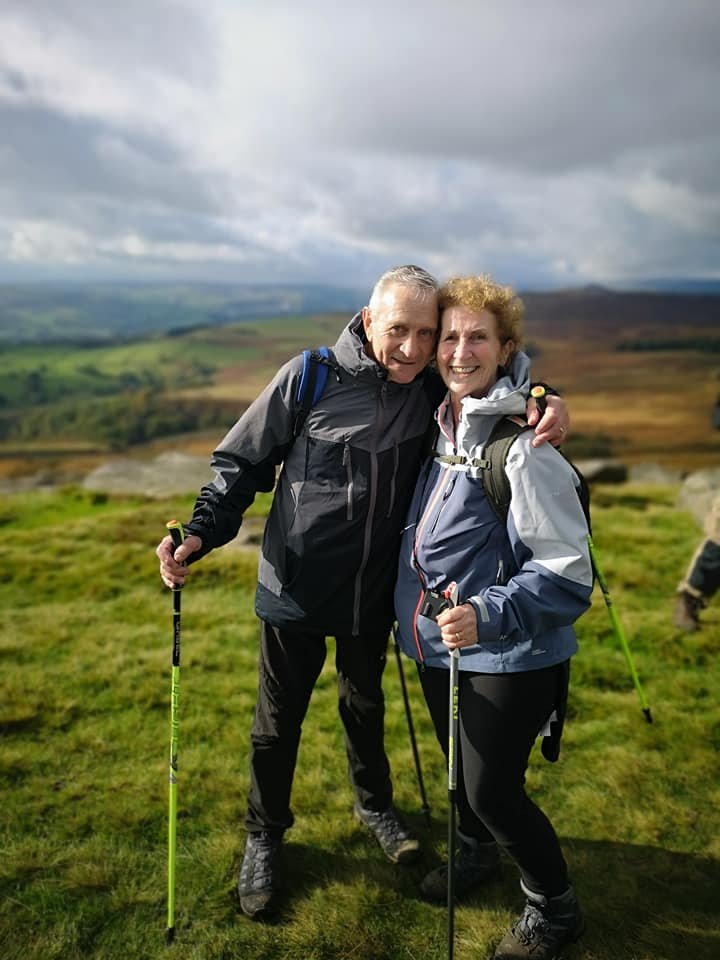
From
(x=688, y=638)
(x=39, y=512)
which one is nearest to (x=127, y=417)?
Result: (x=39, y=512)

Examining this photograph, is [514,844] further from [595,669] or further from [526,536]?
[595,669]

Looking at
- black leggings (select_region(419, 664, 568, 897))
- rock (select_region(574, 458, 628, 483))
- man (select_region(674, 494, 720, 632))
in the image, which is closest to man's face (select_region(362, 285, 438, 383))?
black leggings (select_region(419, 664, 568, 897))

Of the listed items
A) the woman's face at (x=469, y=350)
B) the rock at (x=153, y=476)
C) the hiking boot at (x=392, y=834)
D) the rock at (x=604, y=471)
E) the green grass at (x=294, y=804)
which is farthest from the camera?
the rock at (x=604, y=471)

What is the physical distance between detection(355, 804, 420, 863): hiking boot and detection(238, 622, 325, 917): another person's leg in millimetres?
796

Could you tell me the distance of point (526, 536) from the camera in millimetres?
3564

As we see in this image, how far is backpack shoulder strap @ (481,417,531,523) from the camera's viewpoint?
3662 mm

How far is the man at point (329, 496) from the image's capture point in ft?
14.3

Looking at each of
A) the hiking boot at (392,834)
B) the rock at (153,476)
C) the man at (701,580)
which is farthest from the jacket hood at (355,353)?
the rock at (153,476)

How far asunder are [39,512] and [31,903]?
17447mm

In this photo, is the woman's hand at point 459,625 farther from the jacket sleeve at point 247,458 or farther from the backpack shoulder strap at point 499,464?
the jacket sleeve at point 247,458

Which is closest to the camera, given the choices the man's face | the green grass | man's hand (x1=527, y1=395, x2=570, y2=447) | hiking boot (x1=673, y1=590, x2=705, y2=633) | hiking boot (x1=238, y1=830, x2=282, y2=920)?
man's hand (x1=527, y1=395, x2=570, y2=447)

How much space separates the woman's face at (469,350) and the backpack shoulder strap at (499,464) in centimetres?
40

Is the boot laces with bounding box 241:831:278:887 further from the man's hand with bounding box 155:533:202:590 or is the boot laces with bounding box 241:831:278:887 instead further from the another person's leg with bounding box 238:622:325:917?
the man's hand with bounding box 155:533:202:590

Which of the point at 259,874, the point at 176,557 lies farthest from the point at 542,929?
the point at 176,557
